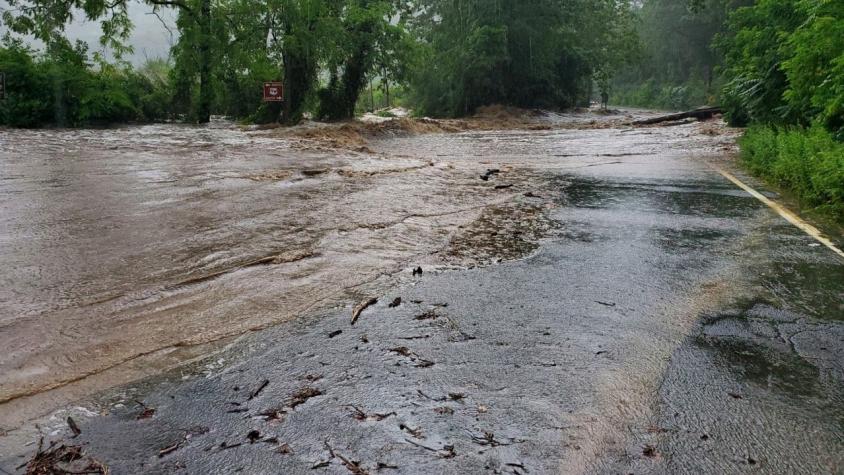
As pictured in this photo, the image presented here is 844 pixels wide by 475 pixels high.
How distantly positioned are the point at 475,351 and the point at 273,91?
26.5 m

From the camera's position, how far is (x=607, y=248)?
23.1ft

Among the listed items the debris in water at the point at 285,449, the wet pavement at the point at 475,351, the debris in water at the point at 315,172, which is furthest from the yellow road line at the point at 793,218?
the debris in water at the point at 315,172

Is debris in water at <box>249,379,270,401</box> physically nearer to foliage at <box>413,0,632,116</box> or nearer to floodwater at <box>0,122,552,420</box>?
floodwater at <box>0,122,552,420</box>

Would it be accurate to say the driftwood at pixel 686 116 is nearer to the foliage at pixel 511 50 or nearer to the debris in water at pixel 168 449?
the foliage at pixel 511 50

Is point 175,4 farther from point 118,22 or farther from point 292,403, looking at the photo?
point 292,403

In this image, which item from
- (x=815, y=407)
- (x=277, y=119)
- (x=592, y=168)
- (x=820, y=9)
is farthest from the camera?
(x=277, y=119)

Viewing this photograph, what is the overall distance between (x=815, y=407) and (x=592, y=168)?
12676 millimetres

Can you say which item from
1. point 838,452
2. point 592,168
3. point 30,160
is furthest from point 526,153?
point 838,452

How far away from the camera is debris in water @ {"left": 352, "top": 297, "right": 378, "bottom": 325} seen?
474 cm

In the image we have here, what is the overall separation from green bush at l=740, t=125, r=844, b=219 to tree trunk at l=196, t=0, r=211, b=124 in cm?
2201

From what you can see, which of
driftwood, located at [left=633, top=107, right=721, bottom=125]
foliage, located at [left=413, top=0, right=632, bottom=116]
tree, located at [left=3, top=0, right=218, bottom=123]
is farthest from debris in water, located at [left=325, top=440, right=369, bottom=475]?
foliage, located at [left=413, top=0, right=632, bottom=116]

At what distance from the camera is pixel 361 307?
495 centimetres

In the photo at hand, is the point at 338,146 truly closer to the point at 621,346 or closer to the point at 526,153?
the point at 526,153

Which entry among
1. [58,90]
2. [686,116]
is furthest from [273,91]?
[686,116]
